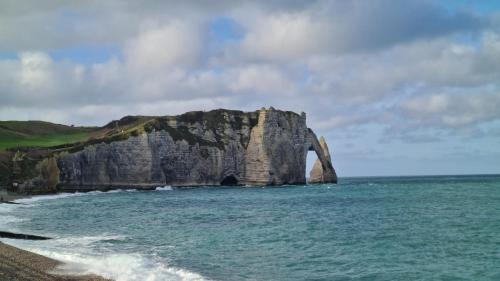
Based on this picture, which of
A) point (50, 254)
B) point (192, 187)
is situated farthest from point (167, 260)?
point (192, 187)

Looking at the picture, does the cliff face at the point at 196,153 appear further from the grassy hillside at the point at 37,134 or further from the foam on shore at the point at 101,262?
the foam on shore at the point at 101,262

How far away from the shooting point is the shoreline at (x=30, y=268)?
18.3 meters

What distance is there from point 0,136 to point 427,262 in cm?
11687

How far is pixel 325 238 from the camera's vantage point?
108 ft

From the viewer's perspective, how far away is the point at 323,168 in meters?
142

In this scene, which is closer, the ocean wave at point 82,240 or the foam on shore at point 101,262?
the foam on shore at point 101,262

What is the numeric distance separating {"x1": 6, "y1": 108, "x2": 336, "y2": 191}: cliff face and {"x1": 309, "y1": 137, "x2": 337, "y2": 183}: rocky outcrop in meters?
0.61

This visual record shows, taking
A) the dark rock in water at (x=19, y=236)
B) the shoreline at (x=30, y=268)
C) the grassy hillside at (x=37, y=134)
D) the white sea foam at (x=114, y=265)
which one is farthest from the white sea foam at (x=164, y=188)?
the shoreline at (x=30, y=268)

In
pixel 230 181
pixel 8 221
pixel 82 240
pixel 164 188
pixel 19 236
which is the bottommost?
pixel 82 240

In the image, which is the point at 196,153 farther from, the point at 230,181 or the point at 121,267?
the point at 121,267

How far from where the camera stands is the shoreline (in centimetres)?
1834

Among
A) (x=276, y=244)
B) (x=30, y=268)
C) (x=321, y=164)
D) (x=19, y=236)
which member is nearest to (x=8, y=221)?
(x=19, y=236)

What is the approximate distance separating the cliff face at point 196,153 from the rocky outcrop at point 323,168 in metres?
0.61

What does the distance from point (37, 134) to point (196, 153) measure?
163 ft
